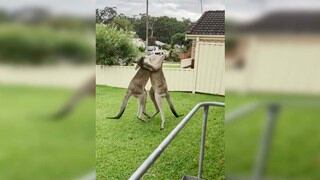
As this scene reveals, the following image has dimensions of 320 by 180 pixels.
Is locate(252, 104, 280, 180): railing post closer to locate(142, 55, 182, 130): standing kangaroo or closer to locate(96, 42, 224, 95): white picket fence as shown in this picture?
locate(96, 42, 224, 95): white picket fence

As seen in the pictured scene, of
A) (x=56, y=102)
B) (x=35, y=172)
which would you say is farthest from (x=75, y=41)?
(x=35, y=172)

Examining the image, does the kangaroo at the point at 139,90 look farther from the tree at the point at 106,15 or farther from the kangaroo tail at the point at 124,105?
the tree at the point at 106,15

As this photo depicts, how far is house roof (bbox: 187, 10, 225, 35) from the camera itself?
6.71 ft

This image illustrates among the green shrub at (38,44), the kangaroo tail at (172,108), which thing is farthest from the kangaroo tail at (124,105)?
the green shrub at (38,44)

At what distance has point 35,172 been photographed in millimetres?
1231

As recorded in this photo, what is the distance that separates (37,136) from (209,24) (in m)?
1.14

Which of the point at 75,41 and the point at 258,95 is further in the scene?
the point at 258,95

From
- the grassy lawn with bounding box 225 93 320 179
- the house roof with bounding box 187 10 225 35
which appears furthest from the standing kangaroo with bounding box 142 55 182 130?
the grassy lawn with bounding box 225 93 320 179

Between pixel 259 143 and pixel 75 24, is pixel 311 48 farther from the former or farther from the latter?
pixel 75 24

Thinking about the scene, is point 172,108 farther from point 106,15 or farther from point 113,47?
point 106,15

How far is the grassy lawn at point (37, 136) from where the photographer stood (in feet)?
3.80

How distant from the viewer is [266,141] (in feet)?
6.02

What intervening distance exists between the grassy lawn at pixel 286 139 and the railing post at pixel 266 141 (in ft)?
0.07

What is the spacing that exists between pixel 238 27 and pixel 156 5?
0.39 metres
